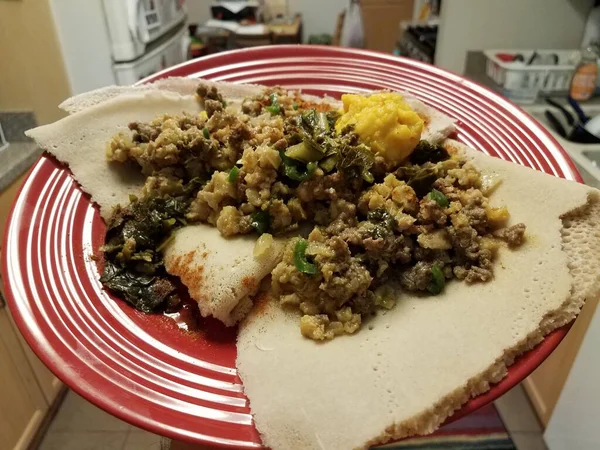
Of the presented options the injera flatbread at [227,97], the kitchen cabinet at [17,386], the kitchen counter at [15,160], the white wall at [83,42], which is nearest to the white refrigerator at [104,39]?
the white wall at [83,42]

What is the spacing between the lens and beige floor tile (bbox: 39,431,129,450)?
7.89 ft

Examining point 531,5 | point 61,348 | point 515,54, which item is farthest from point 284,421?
point 531,5

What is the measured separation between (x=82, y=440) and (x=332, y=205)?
2.06 metres

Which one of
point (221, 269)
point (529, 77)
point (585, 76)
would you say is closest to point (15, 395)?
point (221, 269)

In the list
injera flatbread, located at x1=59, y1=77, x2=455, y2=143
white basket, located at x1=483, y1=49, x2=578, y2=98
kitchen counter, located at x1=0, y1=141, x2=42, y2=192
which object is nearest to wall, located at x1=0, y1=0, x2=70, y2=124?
kitchen counter, located at x1=0, y1=141, x2=42, y2=192

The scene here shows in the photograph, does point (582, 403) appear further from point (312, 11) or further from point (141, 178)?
point (312, 11)

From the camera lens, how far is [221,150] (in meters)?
1.33

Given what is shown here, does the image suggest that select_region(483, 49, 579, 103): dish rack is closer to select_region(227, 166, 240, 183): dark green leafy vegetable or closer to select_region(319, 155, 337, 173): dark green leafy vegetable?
select_region(319, 155, 337, 173): dark green leafy vegetable

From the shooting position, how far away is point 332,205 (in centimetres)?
117

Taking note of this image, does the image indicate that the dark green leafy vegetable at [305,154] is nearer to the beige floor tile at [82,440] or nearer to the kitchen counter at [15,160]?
the kitchen counter at [15,160]

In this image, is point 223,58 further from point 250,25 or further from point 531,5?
point 250,25

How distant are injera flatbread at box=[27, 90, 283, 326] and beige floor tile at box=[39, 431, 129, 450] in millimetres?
1535

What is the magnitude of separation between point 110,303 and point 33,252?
223mm

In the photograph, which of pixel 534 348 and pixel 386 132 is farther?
pixel 386 132
